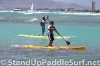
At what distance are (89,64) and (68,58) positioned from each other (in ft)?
4.42

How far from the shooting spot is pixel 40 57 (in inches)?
577

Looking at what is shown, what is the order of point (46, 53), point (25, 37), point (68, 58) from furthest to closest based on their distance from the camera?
point (25, 37) < point (46, 53) < point (68, 58)

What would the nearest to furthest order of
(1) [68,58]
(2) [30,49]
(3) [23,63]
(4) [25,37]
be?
(3) [23,63] < (1) [68,58] < (2) [30,49] < (4) [25,37]

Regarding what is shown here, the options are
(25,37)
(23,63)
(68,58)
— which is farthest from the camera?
(25,37)

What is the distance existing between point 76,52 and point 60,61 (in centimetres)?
260

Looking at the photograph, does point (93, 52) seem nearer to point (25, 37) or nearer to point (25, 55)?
point (25, 55)

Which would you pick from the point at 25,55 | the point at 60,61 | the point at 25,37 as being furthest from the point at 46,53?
the point at 25,37

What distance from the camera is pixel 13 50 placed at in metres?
16.6

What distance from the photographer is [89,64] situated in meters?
13.4

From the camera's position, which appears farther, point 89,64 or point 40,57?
point 40,57

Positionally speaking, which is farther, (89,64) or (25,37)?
(25,37)

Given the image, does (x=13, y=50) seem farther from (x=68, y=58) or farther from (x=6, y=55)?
(x=68, y=58)

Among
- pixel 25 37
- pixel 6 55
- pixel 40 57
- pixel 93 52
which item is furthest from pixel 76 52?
pixel 25 37

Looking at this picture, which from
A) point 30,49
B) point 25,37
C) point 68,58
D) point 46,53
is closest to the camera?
point 68,58
